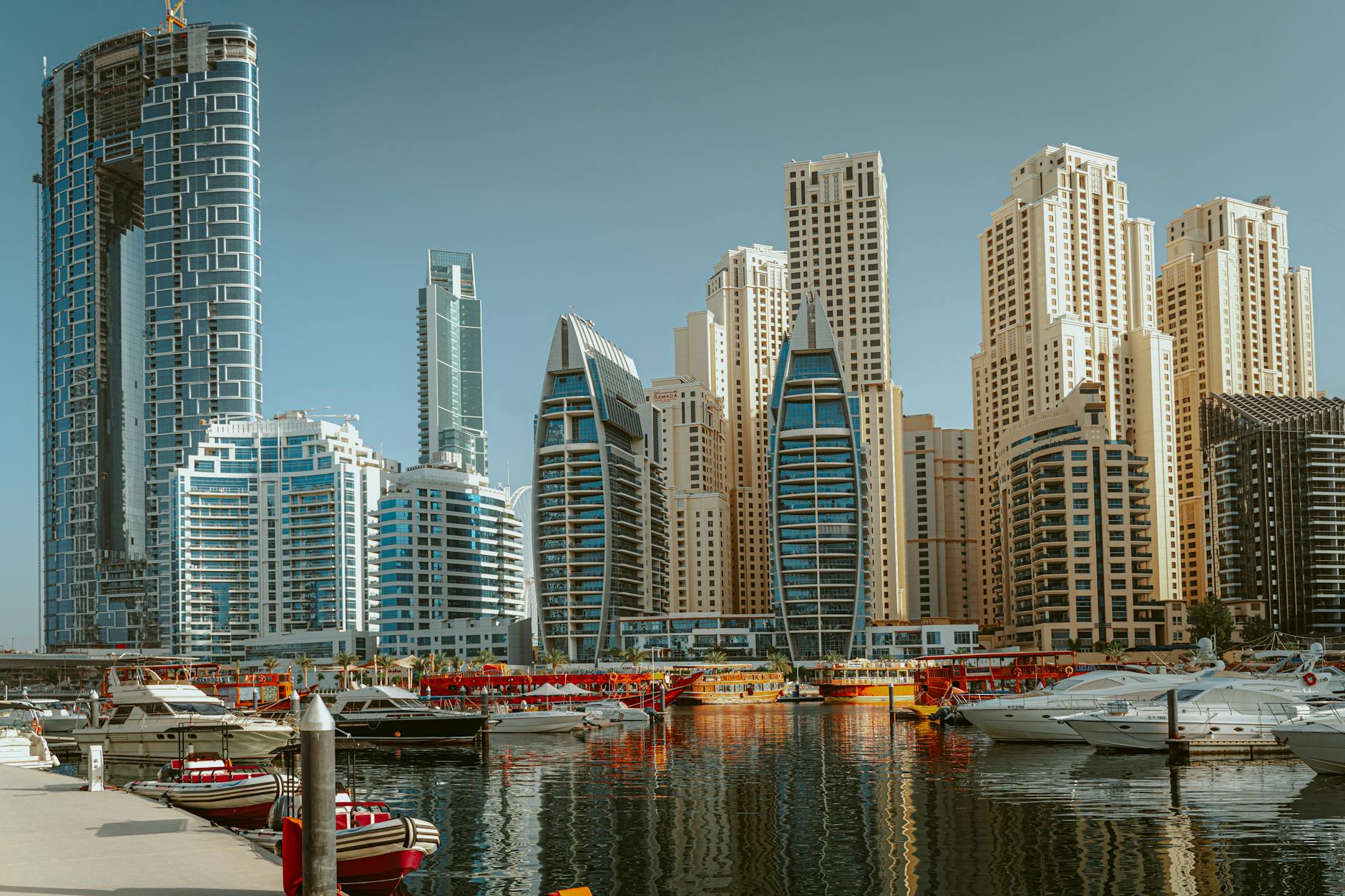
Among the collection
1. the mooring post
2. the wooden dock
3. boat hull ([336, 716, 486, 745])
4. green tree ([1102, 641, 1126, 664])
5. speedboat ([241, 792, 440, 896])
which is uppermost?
the mooring post

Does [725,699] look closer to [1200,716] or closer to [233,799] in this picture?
[1200,716]

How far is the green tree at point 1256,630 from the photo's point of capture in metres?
183

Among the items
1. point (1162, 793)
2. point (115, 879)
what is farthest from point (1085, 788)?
point (115, 879)

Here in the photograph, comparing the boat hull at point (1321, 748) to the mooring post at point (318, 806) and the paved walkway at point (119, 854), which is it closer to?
the paved walkway at point (119, 854)

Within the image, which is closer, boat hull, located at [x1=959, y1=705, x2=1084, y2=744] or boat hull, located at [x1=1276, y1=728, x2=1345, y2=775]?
boat hull, located at [x1=1276, y1=728, x2=1345, y2=775]

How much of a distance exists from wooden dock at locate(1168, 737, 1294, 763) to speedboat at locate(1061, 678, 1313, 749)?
50 centimetres

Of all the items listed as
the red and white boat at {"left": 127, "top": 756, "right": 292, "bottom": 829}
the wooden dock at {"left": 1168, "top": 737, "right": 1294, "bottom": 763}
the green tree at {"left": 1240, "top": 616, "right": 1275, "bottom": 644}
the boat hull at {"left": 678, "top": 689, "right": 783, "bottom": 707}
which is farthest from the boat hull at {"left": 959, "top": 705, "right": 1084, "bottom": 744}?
the green tree at {"left": 1240, "top": 616, "right": 1275, "bottom": 644}

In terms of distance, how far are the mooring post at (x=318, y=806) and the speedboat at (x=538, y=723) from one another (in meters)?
63.4

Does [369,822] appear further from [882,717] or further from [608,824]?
[882,717]

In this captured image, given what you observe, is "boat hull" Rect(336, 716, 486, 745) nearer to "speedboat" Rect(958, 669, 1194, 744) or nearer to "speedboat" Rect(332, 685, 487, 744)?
"speedboat" Rect(332, 685, 487, 744)

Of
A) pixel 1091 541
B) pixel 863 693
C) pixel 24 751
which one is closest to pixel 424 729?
pixel 24 751

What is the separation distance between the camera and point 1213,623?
17312 centimetres

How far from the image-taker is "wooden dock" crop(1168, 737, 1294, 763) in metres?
57.2

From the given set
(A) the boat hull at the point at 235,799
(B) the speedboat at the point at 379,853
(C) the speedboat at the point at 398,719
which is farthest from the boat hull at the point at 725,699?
(B) the speedboat at the point at 379,853
